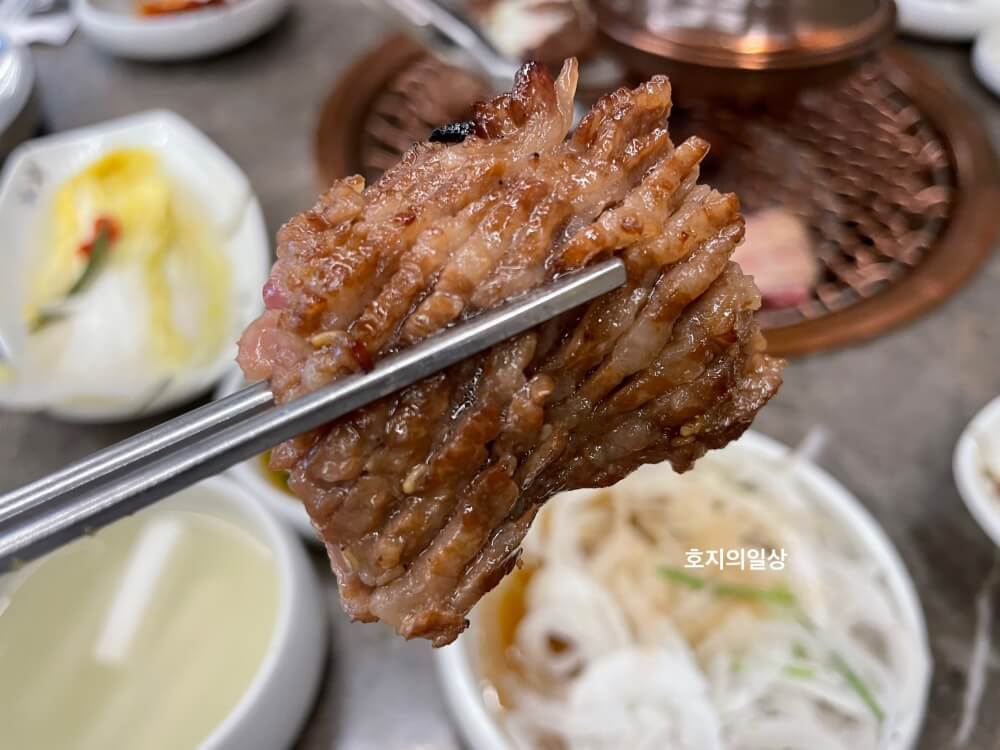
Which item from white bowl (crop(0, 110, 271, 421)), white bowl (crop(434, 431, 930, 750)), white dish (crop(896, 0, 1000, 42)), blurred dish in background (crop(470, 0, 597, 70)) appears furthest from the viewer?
white dish (crop(896, 0, 1000, 42))

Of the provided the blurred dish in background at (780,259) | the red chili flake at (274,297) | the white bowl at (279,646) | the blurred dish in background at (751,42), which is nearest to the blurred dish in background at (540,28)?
the blurred dish in background at (751,42)

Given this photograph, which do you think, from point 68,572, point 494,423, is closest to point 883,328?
point 494,423

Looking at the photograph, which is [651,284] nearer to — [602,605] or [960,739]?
[602,605]

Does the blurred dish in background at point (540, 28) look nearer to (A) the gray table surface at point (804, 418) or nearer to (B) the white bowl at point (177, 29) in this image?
(A) the gray table surface at point (804, 418)

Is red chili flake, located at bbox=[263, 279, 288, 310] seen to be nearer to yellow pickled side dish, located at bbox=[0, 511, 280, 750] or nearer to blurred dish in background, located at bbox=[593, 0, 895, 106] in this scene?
yellow pickled side dish, located at bbox=[0, 511, 280, 750]

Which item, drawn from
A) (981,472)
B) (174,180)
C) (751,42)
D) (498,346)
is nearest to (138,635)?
(498,346)

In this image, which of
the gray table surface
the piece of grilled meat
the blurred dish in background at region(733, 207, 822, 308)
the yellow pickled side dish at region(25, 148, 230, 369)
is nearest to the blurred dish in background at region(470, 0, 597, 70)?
the gray table surface
